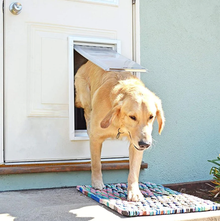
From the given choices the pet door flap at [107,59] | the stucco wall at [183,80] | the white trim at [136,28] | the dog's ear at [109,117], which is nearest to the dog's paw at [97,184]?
the dog's ear at [109,117]

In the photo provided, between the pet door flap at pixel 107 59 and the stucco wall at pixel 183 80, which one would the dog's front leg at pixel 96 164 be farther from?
the stucco wall at pixel 183 80

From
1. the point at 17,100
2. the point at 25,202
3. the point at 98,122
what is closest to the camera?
the point at 25,202

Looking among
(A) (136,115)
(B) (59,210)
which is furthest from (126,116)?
(B) (59,210)

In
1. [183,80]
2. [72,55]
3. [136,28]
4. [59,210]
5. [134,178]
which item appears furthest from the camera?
[183,80]

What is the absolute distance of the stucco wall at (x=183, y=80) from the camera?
15.4ft

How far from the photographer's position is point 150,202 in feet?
10.9

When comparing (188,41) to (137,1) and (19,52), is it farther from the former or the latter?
(19,52)

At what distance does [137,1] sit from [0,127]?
228cm

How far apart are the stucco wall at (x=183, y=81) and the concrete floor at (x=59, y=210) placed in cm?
120

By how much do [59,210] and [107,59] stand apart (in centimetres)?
166

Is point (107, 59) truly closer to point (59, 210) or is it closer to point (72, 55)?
point (72, 55)

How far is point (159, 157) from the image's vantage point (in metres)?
4.68

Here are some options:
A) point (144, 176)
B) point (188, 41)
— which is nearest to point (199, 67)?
point (188, 41)

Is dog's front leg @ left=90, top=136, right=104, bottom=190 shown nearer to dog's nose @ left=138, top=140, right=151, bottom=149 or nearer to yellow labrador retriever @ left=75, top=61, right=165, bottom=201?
yellow labrador retriever @ left=75, top=61, right=165, bottom=201
